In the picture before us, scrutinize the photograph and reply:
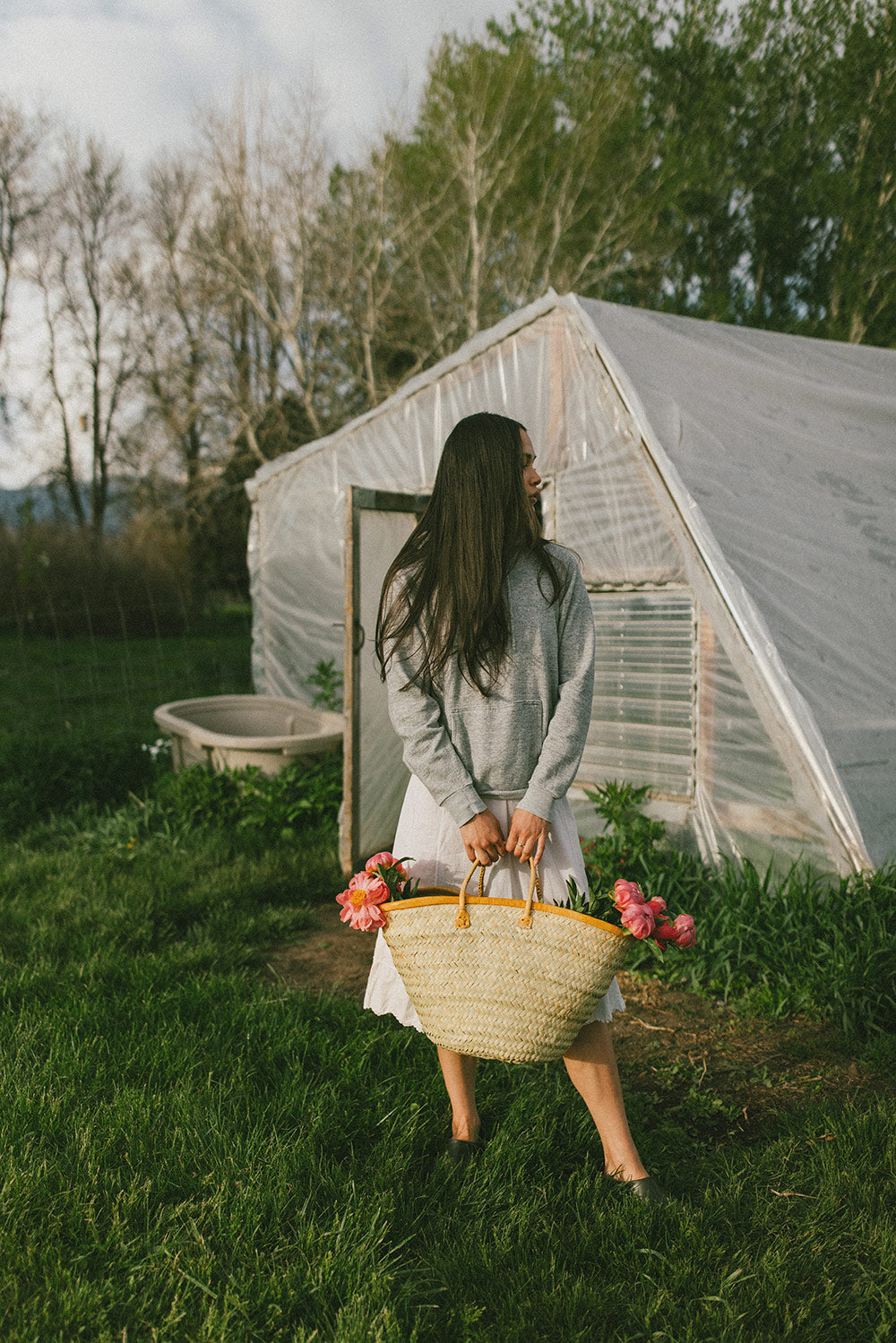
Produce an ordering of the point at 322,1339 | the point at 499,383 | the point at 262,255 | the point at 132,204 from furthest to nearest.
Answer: the point at 132,204
the point at 262,255
the point at 499,383
the point at 322,1339

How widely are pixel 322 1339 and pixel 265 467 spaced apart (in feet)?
21.3

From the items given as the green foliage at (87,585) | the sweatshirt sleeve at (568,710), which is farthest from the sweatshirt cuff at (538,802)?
the green foliage at (87,585)

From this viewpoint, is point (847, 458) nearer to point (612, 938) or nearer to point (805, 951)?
point (805, 951)

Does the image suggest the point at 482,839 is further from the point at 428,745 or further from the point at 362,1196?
the point at 362,1196

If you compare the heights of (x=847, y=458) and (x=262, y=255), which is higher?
(x=262, y=255)

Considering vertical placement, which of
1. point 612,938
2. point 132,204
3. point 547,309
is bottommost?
point 612,938

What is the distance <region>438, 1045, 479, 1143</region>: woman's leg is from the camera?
6.70 feet

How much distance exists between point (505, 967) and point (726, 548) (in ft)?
6.80

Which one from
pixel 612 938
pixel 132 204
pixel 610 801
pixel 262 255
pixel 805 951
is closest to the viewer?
pixel 612 938

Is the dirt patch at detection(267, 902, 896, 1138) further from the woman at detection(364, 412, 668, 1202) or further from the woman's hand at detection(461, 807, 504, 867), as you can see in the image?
the woman's hand at detection(461, 807, 504, 867)

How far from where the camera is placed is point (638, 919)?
1.74m

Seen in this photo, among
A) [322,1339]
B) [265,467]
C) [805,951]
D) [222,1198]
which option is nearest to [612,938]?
[322,1339]

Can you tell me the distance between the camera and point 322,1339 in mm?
1524

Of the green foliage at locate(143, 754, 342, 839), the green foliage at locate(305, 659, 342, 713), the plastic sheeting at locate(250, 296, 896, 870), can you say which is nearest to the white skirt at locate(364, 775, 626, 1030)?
the plastic sheeting at locate(250, 296, 896, 870)
